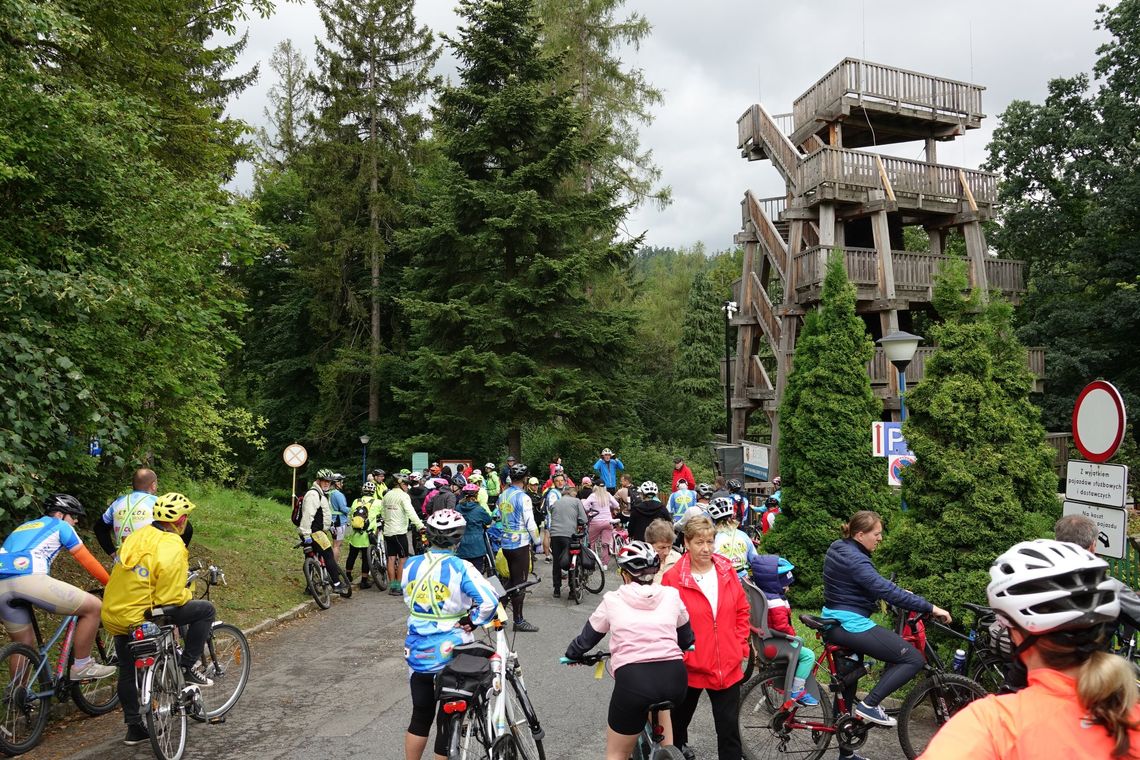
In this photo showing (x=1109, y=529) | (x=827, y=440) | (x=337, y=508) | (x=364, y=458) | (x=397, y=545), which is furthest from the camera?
(x=364, y=458)

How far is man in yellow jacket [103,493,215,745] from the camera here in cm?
681

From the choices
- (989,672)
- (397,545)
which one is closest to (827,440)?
(989,672)

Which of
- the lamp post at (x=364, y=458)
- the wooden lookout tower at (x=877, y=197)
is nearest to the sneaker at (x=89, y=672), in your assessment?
the wooden lookout tower at (x=877, y=197)

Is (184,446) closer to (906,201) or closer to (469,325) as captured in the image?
(469,325)

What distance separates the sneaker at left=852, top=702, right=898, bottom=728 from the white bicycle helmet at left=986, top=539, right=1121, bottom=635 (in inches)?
151

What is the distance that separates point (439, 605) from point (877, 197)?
20.1m

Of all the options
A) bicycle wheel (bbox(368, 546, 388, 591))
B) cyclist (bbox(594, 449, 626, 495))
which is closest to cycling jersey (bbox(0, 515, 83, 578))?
bicycle wheel (bbox(368, 546, 388, 591))

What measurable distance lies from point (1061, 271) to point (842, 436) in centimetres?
2450

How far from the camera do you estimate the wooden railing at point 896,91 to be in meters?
22.8

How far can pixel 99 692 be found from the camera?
830 centimetres

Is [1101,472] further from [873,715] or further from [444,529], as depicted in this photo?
[444,529]

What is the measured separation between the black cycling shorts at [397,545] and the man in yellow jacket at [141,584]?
7.69 meters

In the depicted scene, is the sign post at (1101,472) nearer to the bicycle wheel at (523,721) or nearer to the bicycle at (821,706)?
the bicycle at (821,706)

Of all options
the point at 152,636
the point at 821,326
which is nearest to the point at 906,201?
the point at 821,326
